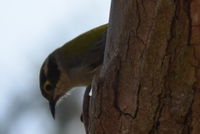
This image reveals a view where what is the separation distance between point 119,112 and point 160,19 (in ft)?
1.23

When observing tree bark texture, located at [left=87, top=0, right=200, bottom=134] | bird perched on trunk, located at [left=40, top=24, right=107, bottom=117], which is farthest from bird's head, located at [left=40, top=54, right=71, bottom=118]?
tree bark texture, located at [left=87, top=0, right=200, bottom=134]

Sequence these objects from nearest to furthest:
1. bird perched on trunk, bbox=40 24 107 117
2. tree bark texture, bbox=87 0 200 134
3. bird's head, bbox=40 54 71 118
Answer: tree bark texture, bbox=87 0 200 134
bird perched on trunk, bbox=40 24 107 117
bird's head, bbox=40 54 71 118

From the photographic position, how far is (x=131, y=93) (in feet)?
7.02

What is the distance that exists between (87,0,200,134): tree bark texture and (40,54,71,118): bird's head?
80.8 inches

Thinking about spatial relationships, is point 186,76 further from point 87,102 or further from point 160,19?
point 87,102

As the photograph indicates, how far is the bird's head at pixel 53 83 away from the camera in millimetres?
4273

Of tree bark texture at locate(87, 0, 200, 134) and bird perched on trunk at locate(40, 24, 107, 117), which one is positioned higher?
tree bark texture at locate(87, 0, 200, 134)

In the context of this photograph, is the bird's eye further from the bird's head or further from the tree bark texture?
the tree bark texture

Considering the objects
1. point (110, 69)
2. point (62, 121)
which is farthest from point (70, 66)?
point (110, 69)

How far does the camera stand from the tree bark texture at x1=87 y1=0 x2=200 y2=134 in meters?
1.99

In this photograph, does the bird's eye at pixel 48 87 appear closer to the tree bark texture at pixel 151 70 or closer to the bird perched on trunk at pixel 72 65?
the bird perched on trunk at pixel 72 65

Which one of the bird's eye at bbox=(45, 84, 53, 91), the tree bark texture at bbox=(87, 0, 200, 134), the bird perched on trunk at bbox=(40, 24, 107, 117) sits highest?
the tree bark texture at bbox=(87, 0, 200, 134)

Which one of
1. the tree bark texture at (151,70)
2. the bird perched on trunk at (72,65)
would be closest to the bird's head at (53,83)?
the bird perched on trunk at (72,65)

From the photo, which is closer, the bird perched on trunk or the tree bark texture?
the tree bark texture
